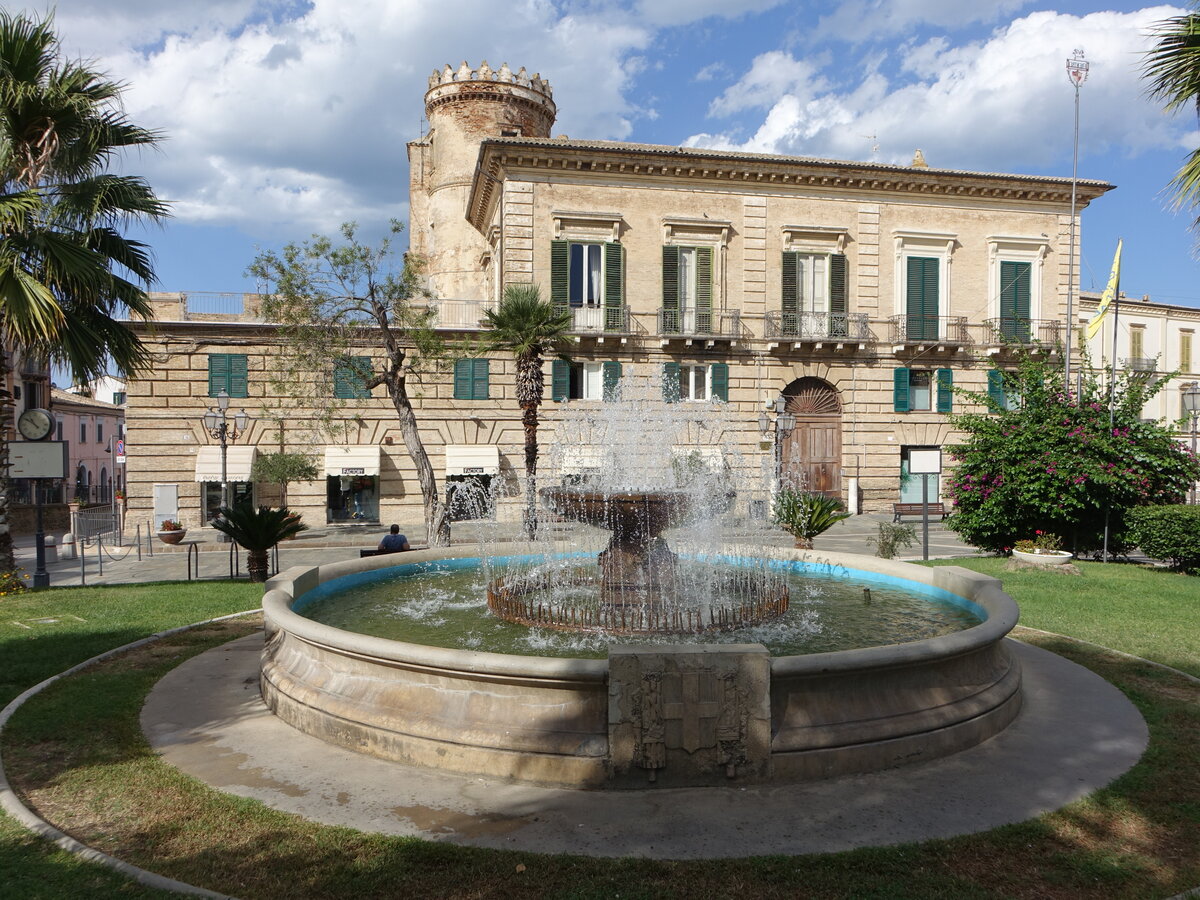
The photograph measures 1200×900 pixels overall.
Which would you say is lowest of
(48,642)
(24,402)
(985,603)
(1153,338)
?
(48,642)

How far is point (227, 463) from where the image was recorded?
26.3m

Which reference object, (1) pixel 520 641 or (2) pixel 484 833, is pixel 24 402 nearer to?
(1) pixel 520 641

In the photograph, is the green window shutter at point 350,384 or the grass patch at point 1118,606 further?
the green window shutter at point 350,384

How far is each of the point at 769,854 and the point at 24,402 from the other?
4793 centimetres

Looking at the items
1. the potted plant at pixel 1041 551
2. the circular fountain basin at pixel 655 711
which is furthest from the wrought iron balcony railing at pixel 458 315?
the circular fountain basin at pixel 655 711

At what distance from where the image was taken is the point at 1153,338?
45.6m

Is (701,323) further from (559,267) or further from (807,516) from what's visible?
(807,516)

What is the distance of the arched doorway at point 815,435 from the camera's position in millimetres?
30703

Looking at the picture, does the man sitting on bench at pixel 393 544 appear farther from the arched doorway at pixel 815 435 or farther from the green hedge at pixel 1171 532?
the arched doorway at pixel 815 435

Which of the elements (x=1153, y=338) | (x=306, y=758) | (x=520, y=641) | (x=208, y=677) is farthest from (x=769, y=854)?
(x=1153, y=338)

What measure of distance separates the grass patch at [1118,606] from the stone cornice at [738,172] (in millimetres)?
18016

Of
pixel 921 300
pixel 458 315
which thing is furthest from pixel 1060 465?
pixel 458 315

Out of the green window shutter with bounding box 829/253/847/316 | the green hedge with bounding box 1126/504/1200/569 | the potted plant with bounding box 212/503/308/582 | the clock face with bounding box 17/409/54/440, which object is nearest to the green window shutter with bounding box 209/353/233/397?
the clock face with bounding box 17/409/54/440

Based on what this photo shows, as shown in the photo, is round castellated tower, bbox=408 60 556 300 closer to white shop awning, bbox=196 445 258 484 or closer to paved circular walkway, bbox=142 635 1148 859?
white shop awning, bbox=196 445 258 484
